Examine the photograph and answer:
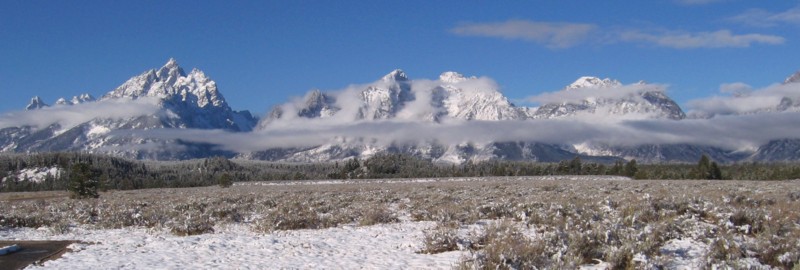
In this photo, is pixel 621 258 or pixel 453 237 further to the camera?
pixel 453 237

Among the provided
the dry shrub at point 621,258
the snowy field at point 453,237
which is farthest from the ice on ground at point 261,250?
the dry shrub at point 621,258

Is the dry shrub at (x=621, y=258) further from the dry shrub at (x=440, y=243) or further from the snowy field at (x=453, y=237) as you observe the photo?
the dry shrub at (x=440, y=243)

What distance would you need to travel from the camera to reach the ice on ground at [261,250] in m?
15.3

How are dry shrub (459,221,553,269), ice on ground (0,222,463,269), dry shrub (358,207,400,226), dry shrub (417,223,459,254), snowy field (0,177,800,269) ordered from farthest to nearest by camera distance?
dry shrub (358,207,400,226) < dry shrub (417,223,459,254) < ice on ground (0,222,463,269) < snowy field (0,177,800,269) < dry shrub (459,221,553,269)

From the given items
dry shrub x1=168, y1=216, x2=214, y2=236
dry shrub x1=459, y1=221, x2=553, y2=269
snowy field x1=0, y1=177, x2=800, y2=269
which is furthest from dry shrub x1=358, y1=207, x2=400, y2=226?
dry shrub x1=459, y1=221, x2=553, y2=269

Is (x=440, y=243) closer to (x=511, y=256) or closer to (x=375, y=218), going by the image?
(x=511, y=256)

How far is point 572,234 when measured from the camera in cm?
1523

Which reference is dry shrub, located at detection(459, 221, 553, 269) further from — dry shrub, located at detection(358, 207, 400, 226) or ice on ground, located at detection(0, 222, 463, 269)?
dry shrub, located at detection(358, 207, 400, 226)

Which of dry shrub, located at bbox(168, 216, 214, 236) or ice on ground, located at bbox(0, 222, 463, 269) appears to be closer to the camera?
ice on ground, located at bbox(0, 222, 463, 269)

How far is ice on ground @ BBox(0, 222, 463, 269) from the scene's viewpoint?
50.2ft

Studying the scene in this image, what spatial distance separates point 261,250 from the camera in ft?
56.6

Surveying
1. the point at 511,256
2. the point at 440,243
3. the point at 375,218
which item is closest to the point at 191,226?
the point at 375,218

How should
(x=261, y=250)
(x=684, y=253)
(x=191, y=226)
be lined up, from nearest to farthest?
(x=684, y=253) → (x=261, y=250) → (x=191, y=226)

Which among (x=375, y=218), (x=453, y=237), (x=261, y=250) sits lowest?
(x=261, y=250)
